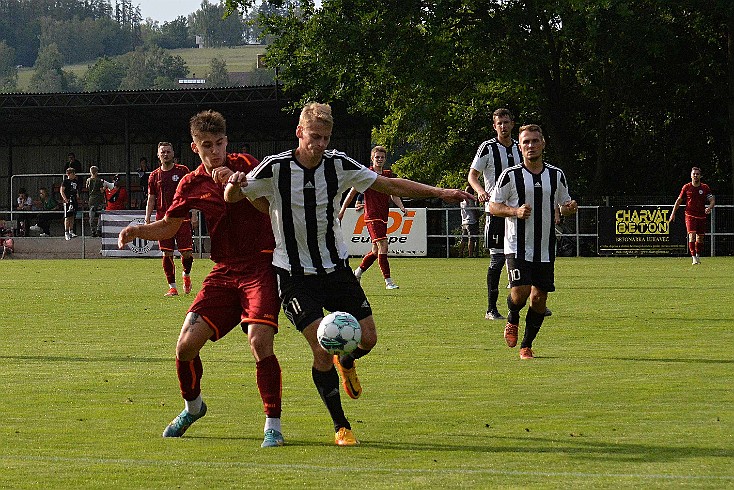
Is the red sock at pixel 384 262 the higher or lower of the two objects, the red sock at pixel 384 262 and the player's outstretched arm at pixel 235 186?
the lower

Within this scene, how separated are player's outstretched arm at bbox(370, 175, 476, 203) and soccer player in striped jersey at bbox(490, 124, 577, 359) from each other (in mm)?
3695

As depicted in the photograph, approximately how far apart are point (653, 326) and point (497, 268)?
1.80 metres

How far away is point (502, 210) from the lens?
1075 cm

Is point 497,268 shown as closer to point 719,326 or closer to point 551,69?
point 719,326

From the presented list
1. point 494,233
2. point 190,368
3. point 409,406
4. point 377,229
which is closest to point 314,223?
point 190,368

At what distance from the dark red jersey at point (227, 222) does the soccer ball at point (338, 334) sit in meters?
0.71

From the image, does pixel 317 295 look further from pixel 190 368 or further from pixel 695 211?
pixel 695 211

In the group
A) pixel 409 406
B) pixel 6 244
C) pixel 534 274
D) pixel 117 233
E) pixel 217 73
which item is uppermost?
pixel 217 73

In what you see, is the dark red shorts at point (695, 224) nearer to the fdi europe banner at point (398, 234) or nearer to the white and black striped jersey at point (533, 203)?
the fdi europe banner at point (398, 234)

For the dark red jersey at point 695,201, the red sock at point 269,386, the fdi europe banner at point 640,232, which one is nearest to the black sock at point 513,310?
the red sock at point 269,386

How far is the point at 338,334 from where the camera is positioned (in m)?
7.04

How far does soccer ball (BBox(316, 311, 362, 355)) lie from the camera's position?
23.1 feet

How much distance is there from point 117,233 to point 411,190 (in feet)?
94.4

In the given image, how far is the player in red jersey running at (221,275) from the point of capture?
727 cm
